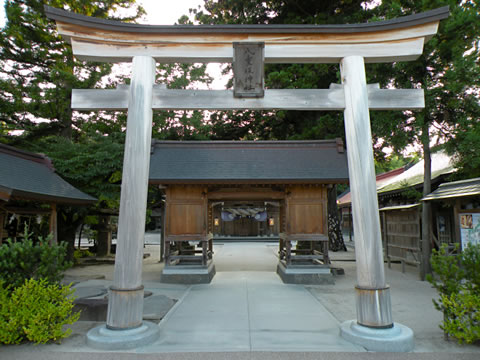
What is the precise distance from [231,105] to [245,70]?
638mm

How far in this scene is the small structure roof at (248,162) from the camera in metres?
9.88

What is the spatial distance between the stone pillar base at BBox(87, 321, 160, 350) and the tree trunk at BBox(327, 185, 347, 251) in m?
14.6

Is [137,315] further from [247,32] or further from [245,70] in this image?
[247,32]

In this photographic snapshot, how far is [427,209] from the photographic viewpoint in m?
10.2

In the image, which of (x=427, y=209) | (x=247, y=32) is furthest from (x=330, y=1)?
(x=247, y=32)

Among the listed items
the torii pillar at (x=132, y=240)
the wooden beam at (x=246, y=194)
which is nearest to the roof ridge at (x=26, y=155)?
the wooden beam at (x=246, y=194)

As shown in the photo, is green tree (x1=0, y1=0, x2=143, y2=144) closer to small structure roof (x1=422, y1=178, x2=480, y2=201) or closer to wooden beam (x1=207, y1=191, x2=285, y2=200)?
wooden beam (x1=207, y1=191, x2=285, y2=200)

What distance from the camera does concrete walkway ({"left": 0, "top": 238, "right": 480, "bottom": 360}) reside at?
4.28 metres

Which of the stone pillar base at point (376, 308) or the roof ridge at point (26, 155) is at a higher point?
the roof ridge at point (26, 155)

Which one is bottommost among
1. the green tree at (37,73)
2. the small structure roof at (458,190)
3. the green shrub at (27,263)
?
the green shrub at (27,263)

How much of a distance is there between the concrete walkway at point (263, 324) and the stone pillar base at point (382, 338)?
12 centimetres

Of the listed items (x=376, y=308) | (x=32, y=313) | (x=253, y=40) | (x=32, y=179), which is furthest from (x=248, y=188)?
(x=32, y=313)

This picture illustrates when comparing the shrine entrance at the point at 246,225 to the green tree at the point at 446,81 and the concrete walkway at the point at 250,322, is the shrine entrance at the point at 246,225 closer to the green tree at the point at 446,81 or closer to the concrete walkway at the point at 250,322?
the green tree at the point at 446,81

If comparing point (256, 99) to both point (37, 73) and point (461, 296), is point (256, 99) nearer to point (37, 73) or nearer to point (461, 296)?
point (461, 296)
